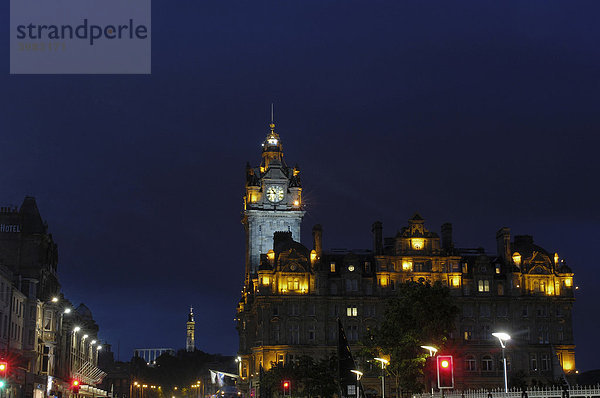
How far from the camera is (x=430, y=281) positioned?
148000 millimetres

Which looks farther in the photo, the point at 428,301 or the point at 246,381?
the point at 246,381

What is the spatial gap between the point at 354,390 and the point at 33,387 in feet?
200

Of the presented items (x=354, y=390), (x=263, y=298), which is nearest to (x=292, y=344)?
(x=263, y=298)

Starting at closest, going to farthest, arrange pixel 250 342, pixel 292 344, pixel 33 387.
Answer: pixel 33 387
pixel 292 344
pixel 250 342

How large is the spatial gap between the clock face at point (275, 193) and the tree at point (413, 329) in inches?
4018

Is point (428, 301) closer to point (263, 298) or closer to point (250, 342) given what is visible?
point (263, 298)

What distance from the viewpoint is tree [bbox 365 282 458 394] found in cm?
8469

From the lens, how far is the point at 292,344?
144875 millimetres

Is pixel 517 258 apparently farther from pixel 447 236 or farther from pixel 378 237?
pixel 378 237

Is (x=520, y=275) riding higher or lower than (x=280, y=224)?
lower

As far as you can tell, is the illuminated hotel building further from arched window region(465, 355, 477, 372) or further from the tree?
the tree

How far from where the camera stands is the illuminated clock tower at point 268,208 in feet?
602

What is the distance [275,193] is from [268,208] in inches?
175

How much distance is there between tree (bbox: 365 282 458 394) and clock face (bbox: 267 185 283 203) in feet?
335
